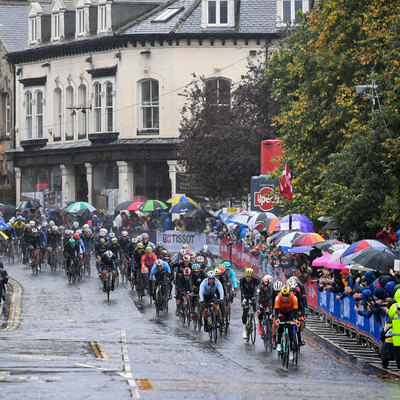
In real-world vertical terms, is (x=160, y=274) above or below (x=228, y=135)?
below

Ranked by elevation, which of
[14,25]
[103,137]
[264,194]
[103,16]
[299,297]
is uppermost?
[14,25]

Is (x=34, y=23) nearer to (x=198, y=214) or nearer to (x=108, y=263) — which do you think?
(x=198, y=214)

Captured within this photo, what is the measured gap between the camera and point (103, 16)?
62.4 metres

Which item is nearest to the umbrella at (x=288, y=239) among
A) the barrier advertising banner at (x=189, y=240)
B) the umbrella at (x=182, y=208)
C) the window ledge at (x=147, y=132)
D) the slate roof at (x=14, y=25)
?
the barrier advertising banner at (x=189, y=240)

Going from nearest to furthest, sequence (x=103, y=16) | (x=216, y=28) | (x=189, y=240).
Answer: (x=189, y=240), (x=216, y=28), (x=103, y=16)

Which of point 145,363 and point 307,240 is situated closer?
point 145,363

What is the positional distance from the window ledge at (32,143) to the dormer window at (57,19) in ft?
19.1

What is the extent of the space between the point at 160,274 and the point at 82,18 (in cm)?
3606

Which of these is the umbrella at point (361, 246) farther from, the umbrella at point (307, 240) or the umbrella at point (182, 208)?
the umbrella at point (182, 208)

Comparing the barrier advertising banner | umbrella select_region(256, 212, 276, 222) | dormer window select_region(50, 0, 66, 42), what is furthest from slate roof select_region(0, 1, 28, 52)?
umbrella select_region(256, 212, 276, 222)

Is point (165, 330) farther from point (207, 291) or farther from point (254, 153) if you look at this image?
point (254, 153)

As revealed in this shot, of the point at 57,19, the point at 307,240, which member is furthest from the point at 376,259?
the point at 57,19

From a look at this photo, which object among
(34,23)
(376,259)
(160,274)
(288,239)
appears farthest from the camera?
(34,23)

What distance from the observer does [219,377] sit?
19469mm
